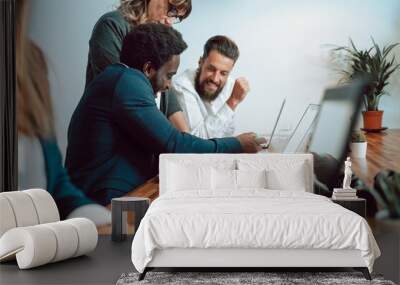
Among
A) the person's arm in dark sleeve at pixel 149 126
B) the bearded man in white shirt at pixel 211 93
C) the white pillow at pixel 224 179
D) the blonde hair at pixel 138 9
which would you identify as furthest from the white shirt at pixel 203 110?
the white pillow at pixel 224 179

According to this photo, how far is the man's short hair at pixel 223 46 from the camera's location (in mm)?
7773

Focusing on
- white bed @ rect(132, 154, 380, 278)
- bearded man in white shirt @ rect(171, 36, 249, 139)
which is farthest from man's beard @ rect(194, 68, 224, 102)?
white bed @ rect(132, 154, 380, 278)

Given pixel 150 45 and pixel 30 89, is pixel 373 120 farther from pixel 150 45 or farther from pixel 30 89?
pixel 30 89

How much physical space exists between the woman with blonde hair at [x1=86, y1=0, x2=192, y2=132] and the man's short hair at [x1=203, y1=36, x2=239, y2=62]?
418mm

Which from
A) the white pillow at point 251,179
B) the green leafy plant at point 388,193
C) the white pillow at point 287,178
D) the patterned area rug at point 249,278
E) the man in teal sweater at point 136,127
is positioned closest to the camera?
the patterned area rug at point 249,278

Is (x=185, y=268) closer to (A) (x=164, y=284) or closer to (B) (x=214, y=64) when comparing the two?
(A) (x=164, y=284)

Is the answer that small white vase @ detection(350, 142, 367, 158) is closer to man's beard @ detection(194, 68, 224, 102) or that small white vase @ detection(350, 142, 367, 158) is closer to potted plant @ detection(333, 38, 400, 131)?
potted plant @ detection(333, 38, 400, 131)

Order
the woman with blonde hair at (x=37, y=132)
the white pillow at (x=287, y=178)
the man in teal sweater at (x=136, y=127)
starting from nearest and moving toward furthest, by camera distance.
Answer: the white pillow at (x=287, y=178)
the man in teal sweater at (x=136, y=127)
the woman with blonde hair at (x=37, y=132)

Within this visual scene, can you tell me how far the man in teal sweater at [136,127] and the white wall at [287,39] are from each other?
23 cm

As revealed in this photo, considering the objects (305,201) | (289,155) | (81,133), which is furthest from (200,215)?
(81,133)

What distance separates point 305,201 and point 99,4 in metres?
3.55

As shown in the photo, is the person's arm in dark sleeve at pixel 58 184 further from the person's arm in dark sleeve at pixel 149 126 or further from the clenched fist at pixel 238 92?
the clenched fist at pixel 238 92

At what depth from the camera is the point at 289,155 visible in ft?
24.6

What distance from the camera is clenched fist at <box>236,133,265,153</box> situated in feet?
25.5
